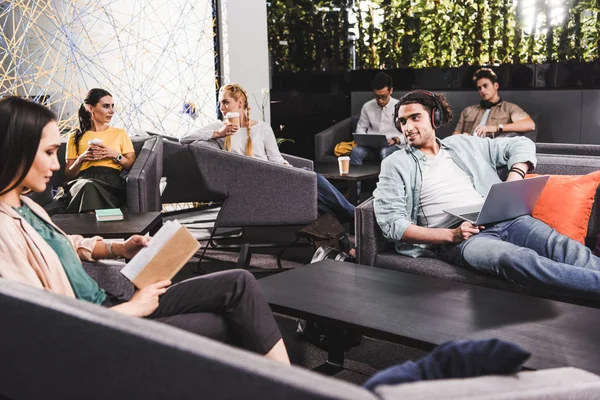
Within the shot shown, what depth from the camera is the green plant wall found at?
6.78 meters

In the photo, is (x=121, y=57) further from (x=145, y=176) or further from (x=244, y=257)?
(x=244, y=257)

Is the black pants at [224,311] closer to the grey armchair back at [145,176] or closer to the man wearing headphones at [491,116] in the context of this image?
the grey armchair back at [145,176]

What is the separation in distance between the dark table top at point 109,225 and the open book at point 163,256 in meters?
1.15

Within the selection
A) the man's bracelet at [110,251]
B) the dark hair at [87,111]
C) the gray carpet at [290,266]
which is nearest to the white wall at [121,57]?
the dark hair at [87,111]

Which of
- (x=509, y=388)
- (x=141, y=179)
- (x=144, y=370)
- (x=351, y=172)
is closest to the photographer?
(x=509, y=388)

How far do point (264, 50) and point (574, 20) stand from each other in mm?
2984

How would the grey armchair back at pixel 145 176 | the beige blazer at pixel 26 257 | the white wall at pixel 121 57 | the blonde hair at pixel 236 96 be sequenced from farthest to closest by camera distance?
the white wall at pixel 121 57, the blonde hair at pixel 236 96, the grey armchair back at pixel 145 176, the beige blazer at pixel 26 257

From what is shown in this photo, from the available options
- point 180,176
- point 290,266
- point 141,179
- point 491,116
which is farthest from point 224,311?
point 491,116

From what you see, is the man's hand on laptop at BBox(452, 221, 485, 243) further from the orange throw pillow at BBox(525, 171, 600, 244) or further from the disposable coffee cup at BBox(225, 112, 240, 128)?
the disposable coffee cup at BBox(225, 112, 240, 128)

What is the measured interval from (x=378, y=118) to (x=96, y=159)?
3.25 meters

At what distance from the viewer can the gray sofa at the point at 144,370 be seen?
1.21 m

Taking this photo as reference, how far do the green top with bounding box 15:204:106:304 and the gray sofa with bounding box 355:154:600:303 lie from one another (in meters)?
1.45

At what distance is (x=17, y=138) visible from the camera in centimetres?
212

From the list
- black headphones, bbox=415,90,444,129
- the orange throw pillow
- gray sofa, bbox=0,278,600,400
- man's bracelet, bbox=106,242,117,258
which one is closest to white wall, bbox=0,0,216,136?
man's bracelet, bbox=106,242,117,258
